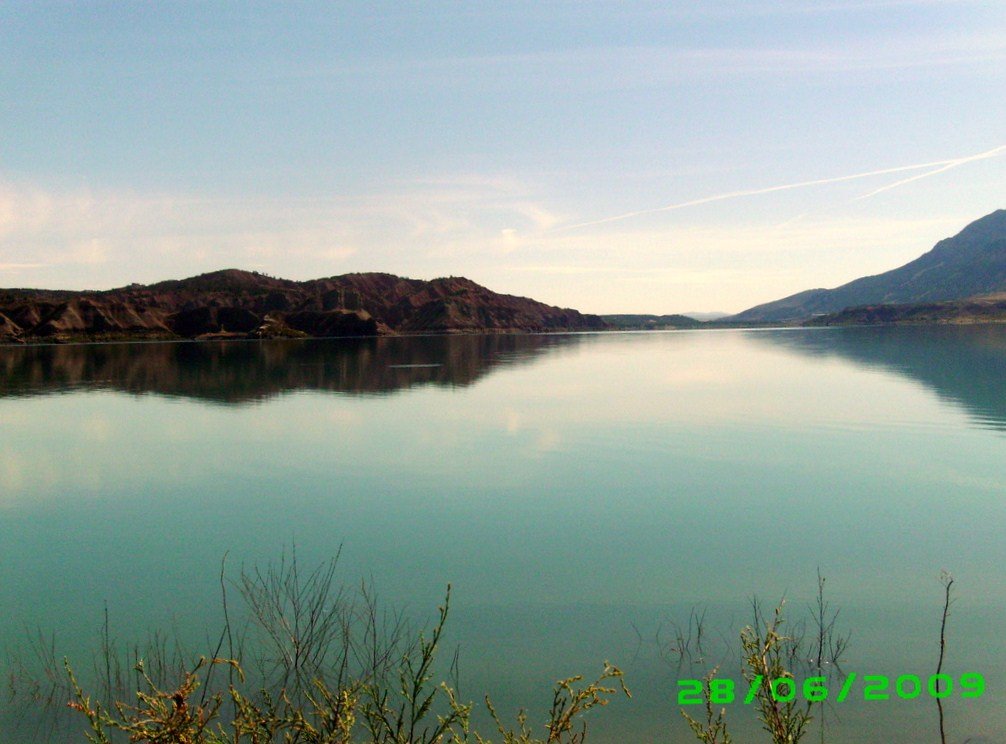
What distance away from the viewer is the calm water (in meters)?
8.91

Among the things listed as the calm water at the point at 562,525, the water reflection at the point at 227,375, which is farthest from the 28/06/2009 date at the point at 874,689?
the water reflection at the point at 227,375

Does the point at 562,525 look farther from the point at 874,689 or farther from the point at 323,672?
the point at 874,689

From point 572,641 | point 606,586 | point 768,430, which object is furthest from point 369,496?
point 768,430

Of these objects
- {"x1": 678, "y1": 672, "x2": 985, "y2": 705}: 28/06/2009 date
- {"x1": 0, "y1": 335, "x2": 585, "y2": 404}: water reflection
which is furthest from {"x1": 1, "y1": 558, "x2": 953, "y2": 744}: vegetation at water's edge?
{"x1": 0, "y1": 335, "x2": 585, "y2": 404}: water reflection

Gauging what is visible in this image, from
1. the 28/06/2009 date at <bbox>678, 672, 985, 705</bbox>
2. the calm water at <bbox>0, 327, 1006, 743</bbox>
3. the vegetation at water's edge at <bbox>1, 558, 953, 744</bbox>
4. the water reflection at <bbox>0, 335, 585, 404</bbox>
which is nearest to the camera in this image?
the vegetation at water's edge at <bbox>1, 558, 953, 744</bbox>

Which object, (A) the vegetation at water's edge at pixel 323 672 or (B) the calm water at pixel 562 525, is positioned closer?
(A) the vegetation at water's edge at pixel 323 672

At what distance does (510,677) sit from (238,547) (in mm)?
7184

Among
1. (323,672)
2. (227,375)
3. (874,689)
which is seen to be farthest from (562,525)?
(227,375)

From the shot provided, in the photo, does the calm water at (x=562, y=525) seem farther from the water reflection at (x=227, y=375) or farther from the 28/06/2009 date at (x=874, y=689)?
the water reflection at (x=227, y=375)

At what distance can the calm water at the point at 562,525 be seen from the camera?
8.91 meters

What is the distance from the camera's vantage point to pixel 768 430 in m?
26.7

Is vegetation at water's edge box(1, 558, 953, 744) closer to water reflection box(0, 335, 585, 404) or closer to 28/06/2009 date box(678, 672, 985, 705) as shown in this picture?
28/06/2009 date box(678, 672, 985, 705)

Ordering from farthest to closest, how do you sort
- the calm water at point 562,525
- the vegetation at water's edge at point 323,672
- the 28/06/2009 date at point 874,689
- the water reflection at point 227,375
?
the water reflection at point 227,375
the calm water at point 562,525
the 28/06/2009 date at point 874,689
the vegetation at water's edge at point 323,672

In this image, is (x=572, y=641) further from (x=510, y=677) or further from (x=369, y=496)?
(x=369, y=496)
